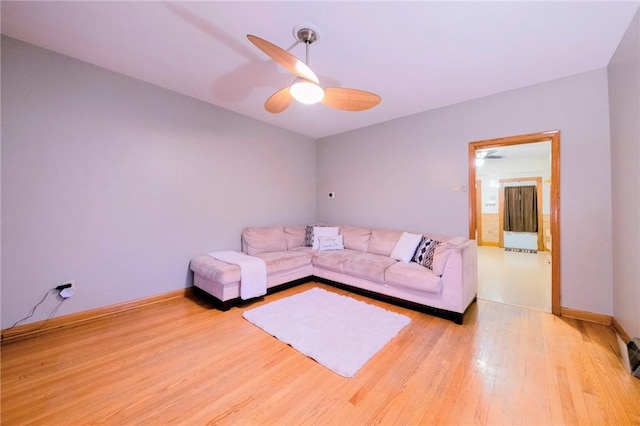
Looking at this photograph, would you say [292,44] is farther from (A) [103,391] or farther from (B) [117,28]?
(A) [103,391]

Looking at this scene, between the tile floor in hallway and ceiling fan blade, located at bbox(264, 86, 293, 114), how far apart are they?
340cm

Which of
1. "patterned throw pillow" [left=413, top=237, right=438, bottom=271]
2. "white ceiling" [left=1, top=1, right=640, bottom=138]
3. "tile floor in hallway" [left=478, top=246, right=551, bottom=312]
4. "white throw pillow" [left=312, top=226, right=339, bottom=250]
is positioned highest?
"white ceiling" [left=1, top=1, right=640, bottom=138]

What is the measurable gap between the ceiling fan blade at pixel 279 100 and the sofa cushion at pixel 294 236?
2234 millimetres

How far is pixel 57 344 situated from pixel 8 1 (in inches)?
105

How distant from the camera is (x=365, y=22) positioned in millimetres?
1855

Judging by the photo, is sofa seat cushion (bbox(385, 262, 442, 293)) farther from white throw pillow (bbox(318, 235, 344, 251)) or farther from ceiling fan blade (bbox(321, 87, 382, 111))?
ceiling fan blade (bbox(321, 87, 382, 111))

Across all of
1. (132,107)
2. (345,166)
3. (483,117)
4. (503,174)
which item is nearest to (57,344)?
A: (132,107)

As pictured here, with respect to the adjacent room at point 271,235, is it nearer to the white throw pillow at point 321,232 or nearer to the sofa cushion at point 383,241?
the sofa cushion at point 383,241

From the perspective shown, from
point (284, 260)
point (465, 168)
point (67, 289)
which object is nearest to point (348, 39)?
point (465, 168)

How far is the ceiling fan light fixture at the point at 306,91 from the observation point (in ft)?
6.11

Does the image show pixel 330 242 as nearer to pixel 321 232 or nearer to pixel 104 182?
pixel 321 232

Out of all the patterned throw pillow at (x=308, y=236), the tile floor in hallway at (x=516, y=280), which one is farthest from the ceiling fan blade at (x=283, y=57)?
the tile floor in hallway at (x=516, y=280)

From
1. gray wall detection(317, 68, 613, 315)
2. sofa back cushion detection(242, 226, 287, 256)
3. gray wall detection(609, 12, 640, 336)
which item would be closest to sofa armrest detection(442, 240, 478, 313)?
gray wall detection(317, 68, 613, 315)

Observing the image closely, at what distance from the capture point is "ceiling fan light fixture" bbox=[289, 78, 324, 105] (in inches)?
73.3
